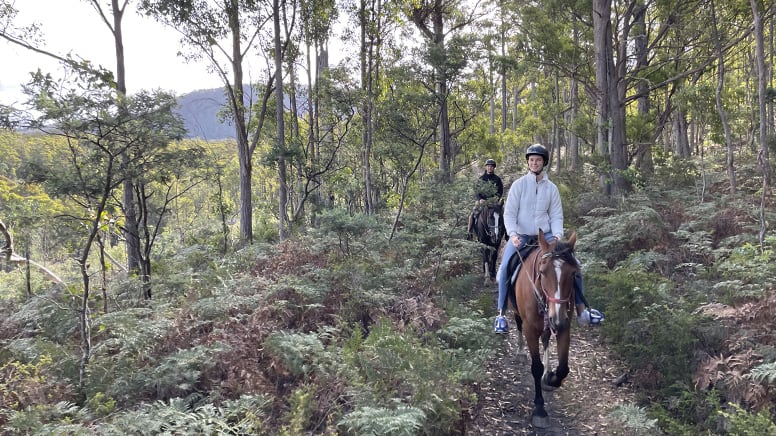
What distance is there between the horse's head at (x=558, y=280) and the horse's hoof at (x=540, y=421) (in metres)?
1.16

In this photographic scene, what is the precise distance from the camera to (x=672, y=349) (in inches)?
186

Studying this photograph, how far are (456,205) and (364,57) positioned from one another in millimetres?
5789

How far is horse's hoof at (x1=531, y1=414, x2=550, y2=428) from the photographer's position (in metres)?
4.26

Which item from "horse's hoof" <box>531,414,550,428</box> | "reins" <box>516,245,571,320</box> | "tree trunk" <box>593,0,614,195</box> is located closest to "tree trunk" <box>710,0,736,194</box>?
"tree trunk" <box>593,0,614,195</box>

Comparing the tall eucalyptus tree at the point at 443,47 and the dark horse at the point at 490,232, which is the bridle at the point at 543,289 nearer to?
the dark horse at the point at 490,232

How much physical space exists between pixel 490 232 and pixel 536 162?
4027mm

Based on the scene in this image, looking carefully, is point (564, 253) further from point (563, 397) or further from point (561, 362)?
point (563, 397)

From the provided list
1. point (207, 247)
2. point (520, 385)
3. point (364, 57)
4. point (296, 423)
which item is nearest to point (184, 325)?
point (296, 423)

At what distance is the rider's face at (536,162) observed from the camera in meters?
4.92

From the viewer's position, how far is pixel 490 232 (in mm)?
8797

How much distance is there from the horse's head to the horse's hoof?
3.80 feet

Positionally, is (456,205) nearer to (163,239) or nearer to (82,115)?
(82,115)

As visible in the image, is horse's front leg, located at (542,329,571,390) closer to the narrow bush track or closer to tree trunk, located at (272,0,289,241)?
the narrow bush track

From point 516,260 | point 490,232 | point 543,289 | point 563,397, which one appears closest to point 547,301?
point 543,289
